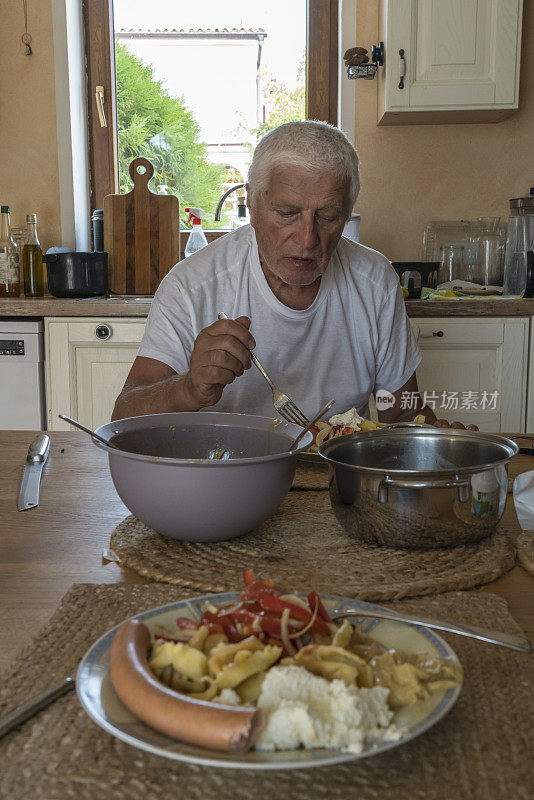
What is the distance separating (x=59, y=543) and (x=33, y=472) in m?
0.31

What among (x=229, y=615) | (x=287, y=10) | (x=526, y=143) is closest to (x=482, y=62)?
(x=526, y=143)

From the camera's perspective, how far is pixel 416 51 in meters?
2.85

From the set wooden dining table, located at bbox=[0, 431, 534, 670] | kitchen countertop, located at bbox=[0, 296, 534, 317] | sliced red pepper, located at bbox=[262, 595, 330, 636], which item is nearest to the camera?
sliced red pepper, located at bbox=[262, 595, 330, 636]

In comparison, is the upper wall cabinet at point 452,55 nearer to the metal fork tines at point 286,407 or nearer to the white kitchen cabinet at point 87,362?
the white kitchen cabinet at point 87,362

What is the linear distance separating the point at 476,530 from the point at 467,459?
0.47 ft

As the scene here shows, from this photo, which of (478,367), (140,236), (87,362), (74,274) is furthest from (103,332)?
(478,367)

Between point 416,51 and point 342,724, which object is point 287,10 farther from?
point 342,724

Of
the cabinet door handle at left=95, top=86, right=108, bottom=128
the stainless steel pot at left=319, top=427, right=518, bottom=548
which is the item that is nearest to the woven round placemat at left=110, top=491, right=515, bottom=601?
the stainless steel pot at left=319, top=427, right=518, bottom=548

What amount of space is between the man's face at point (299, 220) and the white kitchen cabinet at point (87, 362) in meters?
1.16

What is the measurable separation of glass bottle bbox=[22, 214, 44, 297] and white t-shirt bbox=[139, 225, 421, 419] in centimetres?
148

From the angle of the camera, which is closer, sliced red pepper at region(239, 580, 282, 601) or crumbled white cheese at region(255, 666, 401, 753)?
crumbled white cheese at region(255, 666, 401, 753)

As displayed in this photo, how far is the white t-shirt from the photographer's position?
172cm

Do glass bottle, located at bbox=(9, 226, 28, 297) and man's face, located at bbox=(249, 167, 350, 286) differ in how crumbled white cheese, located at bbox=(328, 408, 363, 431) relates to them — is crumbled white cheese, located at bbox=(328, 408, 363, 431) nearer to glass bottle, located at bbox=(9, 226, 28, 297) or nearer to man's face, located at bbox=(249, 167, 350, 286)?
man's face, located at bbox=(249, 167, 350, 286)

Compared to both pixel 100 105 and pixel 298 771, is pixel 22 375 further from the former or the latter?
pixel 298 771
